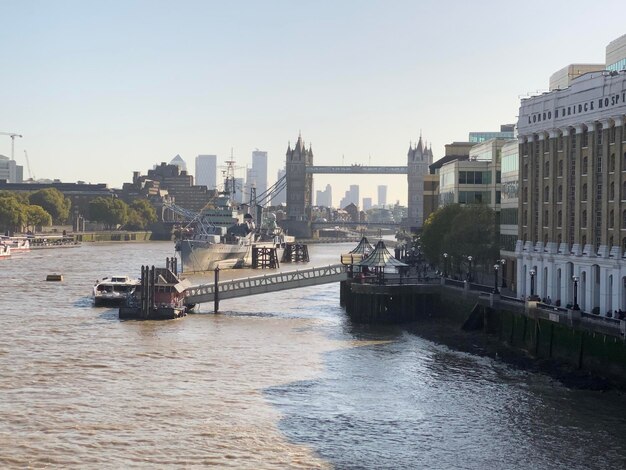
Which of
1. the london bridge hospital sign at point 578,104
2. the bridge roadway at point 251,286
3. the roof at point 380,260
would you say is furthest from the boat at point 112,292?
the london bridge hospital sign at point 578,104

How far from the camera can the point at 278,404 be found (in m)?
45.4

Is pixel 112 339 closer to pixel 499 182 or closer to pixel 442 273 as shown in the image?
pixel 442 273

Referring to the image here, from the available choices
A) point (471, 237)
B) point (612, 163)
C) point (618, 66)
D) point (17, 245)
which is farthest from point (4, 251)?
point (612, 163)

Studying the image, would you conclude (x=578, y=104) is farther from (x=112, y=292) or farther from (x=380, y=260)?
(x=112, y=292)

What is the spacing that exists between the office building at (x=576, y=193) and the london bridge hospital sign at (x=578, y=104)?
2.0 inches

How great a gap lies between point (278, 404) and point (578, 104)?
26831 millimetres

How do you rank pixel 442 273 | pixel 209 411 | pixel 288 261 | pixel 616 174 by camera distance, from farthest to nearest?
pixel 288 261 < pixel 442 273 < pixel 616 174 < pixel 209 411

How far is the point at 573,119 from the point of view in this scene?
61.9 metres

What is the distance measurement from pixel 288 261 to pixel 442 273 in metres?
90.5

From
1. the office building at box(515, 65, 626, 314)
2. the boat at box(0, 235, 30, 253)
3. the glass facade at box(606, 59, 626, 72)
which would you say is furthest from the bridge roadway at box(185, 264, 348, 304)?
the boat at box(0, 235, 30, 253)

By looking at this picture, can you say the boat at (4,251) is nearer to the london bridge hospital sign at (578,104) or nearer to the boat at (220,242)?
the boat at (220,242)

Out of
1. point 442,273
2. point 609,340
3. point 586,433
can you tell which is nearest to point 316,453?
point 586,433

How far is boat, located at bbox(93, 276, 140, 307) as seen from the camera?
273ft

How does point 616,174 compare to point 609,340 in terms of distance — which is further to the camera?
point 616,174
